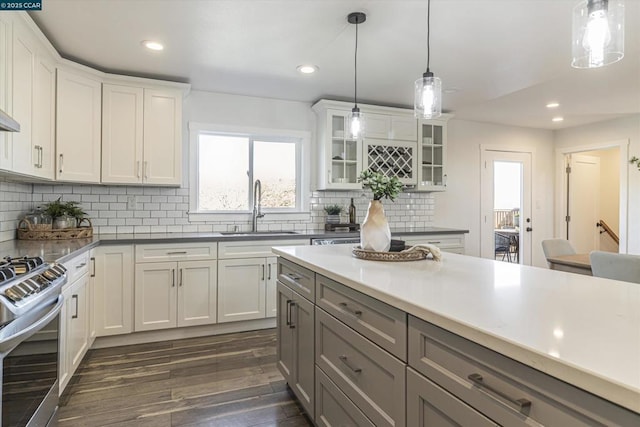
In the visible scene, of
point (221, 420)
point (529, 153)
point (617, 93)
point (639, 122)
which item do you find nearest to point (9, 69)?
point (221, 420)

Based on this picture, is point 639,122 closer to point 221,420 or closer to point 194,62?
point 194,62

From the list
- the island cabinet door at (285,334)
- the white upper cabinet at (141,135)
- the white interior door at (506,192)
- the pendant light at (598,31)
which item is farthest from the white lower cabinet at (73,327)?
the white interior door at (506,192)

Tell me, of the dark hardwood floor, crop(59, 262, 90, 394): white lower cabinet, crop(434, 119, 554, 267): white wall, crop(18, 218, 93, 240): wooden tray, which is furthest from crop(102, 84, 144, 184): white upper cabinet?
crop(434, 119, 554, 267): white wall

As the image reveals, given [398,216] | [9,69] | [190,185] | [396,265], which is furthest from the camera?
[398,216]

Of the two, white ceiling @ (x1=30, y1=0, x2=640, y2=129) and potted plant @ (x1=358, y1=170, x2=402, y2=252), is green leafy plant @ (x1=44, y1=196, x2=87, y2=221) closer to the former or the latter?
white ceiling @ (x1=30, y1=0, x2=640, y2=129)

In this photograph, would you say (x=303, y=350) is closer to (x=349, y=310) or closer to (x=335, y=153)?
(x=349, y=310)

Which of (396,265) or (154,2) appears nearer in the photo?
(396,265)

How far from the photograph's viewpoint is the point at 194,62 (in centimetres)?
316

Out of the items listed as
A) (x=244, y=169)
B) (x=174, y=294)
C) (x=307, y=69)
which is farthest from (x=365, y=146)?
(x=174, y=294)

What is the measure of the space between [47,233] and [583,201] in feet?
23.4

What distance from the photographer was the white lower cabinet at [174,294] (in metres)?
3.21

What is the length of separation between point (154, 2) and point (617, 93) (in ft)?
15.2

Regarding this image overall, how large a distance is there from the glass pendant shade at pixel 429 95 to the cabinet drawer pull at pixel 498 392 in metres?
1.44

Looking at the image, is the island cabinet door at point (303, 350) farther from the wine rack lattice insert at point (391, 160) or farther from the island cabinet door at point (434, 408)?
the wine rack lattice insert at point (391, 160)
